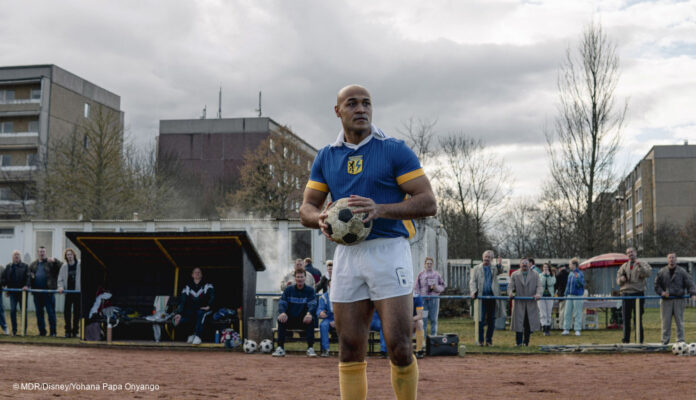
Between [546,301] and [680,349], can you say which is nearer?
[680,349]

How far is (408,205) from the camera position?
3957 mm

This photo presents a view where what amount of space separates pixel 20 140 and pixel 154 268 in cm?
5311

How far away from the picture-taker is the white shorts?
397cm

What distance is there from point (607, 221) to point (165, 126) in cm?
4856

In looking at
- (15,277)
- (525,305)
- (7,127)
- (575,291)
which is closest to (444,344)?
(525,305)

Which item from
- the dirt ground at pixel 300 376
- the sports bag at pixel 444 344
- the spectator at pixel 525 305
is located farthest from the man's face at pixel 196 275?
the spectator at pixel 525 305

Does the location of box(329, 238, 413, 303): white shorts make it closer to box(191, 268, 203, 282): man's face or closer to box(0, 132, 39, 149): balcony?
box(191, 268, 203, 282): man's face

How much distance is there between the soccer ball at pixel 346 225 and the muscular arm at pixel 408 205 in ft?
0.15

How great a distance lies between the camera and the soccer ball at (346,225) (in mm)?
3883

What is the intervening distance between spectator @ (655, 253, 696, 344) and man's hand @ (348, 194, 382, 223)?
12.9m

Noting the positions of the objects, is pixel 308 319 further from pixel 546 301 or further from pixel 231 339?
pixel 546 301

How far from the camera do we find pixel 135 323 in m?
15.4

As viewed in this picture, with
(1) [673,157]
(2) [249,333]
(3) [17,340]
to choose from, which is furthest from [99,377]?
(1) [673,157]

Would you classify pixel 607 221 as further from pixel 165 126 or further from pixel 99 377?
pixel 165 126
